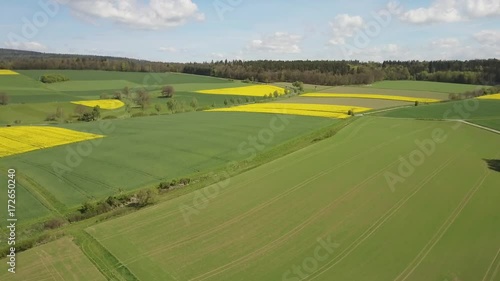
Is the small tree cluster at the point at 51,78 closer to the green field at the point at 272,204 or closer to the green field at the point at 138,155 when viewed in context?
the green field at the point at 138,155

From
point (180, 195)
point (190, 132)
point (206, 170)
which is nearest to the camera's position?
point (180, 195)

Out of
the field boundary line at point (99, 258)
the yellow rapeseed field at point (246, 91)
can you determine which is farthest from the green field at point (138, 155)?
the yellow rapeseed field at point (246, 91)

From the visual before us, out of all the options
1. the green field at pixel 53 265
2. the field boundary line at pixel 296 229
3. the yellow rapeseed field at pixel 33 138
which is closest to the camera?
the green field at pixel 53 265

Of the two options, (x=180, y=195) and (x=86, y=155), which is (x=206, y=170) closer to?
(x=180, y=195)

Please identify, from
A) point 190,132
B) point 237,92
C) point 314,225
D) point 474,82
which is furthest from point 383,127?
point 474,82

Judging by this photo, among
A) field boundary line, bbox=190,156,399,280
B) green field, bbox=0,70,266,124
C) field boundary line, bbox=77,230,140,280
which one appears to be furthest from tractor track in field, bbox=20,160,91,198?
green field, bbox=0,70,266,124

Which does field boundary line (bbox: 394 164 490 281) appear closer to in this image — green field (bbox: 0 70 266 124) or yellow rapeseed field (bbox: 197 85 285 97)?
green field (bbox: 0 70 266 124)
